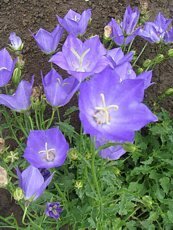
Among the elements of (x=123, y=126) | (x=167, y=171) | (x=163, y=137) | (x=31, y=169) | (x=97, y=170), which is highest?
(x=123, y=126)

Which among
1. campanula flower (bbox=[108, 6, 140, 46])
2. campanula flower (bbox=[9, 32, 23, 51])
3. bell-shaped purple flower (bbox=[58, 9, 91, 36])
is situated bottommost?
campanula flower (bbox=[108, 6, 140, 46])

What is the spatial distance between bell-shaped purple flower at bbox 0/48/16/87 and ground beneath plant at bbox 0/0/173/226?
779mm

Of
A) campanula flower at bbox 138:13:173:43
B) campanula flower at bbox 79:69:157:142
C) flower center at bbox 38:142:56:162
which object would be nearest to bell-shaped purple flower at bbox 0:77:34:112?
flower center at bbox 38:142:56:162

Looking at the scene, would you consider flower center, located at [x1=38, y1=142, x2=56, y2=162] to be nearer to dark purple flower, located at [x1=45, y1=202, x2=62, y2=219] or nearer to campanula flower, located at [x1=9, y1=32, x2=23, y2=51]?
dark purple flower, located at [x1=45, y1=202, x2=62, y2=219]

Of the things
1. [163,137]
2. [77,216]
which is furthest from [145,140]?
[77,216]

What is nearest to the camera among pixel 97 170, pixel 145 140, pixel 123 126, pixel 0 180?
pixel 123 126

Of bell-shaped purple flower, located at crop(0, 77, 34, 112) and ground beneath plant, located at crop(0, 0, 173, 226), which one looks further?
ground beneath plant, located at crop(0, 0, 173, 226)

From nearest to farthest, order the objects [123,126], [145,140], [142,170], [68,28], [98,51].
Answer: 1. [123,126]
2. [98,51]
3. [68,28]
4. [142,170]
5. [145,140]

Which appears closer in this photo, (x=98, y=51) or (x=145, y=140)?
(x=98, y=51)

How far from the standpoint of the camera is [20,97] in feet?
5.47

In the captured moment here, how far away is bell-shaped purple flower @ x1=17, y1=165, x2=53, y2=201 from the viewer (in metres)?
1.67

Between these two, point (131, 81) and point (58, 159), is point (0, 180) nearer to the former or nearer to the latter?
point (58, 159)

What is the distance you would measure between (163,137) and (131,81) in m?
1.08

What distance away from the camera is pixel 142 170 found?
7.98ft
